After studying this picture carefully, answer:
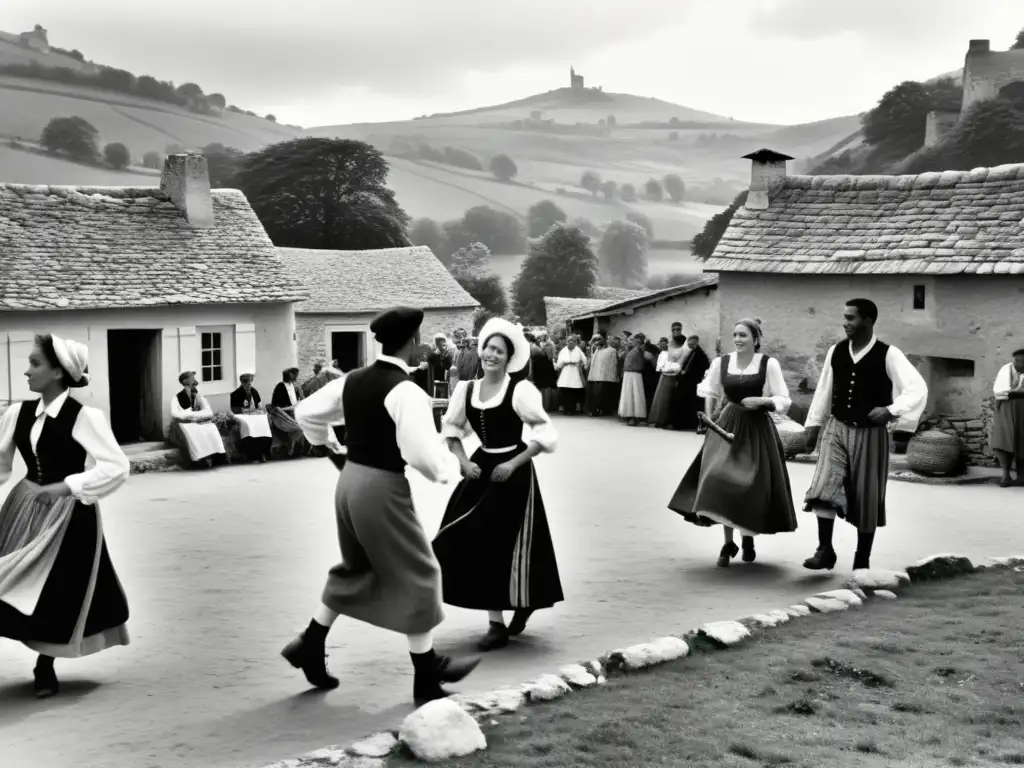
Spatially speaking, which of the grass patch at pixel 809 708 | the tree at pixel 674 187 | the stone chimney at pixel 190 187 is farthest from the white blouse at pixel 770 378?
the tree at pixel 674 187

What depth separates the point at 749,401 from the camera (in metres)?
10.1

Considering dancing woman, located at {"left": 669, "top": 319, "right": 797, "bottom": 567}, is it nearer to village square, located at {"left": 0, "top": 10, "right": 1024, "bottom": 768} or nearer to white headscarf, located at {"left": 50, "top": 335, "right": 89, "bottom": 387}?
village square, located at {"left": 0, "top": 10, "right": 1024, "bottom": 768}

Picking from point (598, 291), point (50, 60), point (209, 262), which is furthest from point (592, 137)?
point (209, 262)

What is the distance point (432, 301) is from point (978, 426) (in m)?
22.3

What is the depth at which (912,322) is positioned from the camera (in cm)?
1870

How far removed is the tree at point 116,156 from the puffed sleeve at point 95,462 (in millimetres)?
76246

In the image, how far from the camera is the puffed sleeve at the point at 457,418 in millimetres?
8102

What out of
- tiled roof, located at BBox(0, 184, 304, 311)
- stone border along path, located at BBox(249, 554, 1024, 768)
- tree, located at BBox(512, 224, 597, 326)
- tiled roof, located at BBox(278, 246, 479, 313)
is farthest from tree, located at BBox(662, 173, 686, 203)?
stone border along path, located at BBox(249, 554, 1024, 768)

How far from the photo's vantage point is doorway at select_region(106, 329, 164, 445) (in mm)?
19859

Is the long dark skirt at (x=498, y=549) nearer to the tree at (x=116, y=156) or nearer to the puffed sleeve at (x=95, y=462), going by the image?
the puffed sleeve at (x=95, y=462)

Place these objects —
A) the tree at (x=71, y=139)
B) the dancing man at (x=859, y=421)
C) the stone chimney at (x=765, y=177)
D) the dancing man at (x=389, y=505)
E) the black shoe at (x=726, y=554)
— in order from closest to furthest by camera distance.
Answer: the dancing man at (x=389, y=505), the dancing man at (x=859, y=421), the black shoe at (x=726, y=554), the stone chimney at (x=765, y=177), the tree at (x=71, y=139)

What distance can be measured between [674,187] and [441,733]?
380 ft

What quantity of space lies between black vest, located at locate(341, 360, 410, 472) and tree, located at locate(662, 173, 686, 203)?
112964mm

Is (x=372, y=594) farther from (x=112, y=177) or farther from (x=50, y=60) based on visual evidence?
(x=50, y=60)
